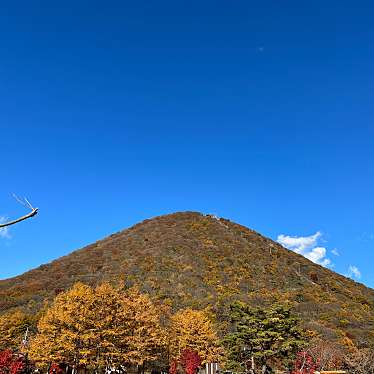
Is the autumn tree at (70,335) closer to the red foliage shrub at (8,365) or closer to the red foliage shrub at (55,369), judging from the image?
the red foliage shrub at (55,369)

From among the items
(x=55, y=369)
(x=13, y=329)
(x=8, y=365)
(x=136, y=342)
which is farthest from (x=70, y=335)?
(x=13, y=329)

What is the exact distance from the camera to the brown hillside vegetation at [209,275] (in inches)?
2677

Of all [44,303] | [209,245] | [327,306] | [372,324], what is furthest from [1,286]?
[372,324]

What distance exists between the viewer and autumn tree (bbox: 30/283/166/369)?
3105 centimetres

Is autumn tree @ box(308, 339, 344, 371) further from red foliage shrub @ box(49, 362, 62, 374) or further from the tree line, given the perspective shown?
red foliage shrub @ box(49, 362, 62, 374)

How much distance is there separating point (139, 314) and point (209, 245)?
6593cm

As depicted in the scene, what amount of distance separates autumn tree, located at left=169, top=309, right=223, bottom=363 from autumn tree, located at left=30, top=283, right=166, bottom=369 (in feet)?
31.6

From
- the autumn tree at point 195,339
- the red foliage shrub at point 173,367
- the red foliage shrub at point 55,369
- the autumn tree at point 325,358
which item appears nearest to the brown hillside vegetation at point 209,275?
the autumn tree at point 195,339

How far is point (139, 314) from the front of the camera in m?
37.6

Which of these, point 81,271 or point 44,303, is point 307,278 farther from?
point 44,303

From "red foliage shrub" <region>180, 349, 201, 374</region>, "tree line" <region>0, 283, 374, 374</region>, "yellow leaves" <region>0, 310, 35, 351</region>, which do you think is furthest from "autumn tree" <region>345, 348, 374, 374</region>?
"yellow leaves" <region>0, 310, 35, 351</region>

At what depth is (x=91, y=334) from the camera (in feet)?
99.7

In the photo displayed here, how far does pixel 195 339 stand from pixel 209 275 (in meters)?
39.6

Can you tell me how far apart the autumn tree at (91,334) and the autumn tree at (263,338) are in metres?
8.45
